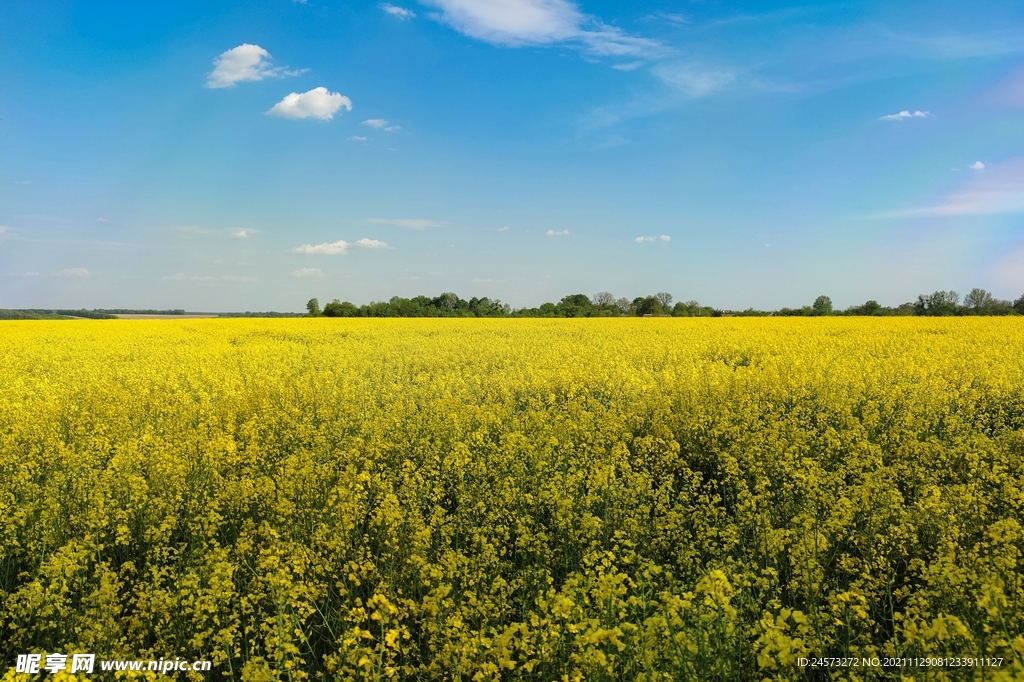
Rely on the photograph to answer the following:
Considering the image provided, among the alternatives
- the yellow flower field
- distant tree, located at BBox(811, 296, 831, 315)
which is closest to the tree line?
distant tree, located at BBox(811, 296, 831, 315)

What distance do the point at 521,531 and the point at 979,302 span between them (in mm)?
83095

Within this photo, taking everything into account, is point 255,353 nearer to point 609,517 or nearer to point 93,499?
point 93,499

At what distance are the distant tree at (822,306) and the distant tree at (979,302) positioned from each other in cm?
1379

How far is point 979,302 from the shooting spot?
6625 cm

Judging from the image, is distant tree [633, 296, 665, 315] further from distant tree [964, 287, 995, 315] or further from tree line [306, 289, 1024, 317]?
distant tree [964, 287, 995, 315]

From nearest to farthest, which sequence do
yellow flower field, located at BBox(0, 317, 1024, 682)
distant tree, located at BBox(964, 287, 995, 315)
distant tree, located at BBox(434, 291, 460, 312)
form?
yellow flower field, located at BBox(0, 317, 1024, 682) < distant tree, located at BBox(964, 287, 995, 315) < distant tree, located at BBox(434, 291, 460, 312)

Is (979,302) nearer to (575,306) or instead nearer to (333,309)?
(575,306)

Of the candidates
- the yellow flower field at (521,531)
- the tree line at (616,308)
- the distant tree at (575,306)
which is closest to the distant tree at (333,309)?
the tree line at (616,308)

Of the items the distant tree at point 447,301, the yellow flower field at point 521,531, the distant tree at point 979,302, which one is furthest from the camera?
the distant tree at point 447,301

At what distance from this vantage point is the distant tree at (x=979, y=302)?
59312 millimetres

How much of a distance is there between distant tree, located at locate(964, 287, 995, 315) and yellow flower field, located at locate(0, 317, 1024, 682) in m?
62.0

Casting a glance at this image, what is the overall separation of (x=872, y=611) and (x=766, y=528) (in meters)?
0.92

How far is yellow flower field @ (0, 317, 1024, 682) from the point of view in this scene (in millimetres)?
3439

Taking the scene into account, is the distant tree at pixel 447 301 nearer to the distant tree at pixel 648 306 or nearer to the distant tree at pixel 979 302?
the distant tree at pixel 648 306
